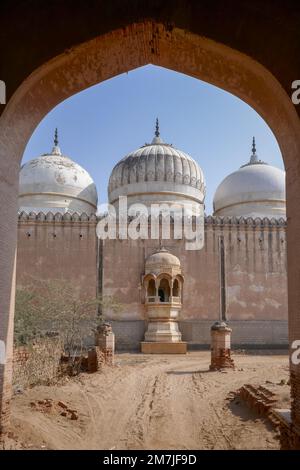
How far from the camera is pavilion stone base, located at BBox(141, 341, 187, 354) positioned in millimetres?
16812

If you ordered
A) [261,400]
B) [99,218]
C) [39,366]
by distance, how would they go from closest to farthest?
[261,400] → [39,366] → [99,218]

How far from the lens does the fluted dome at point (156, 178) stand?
72.1 feet

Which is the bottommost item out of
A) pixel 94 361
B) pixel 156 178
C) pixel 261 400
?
pixel 261 400

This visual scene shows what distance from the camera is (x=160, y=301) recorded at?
18.4 metres

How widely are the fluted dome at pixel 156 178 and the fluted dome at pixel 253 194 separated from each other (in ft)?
4.43

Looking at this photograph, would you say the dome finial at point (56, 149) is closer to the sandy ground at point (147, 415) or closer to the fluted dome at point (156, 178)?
the fluted dome at point (156, 178)

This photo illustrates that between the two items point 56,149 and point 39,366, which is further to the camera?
point 56,149

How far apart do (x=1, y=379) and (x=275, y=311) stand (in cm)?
1555

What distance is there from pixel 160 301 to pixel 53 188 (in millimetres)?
7406

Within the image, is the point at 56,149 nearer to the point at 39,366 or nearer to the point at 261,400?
the point at 39,366

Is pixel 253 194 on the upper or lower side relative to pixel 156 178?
lower

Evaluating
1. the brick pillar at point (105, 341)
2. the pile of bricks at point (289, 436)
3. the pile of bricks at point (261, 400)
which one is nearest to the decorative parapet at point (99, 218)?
the brick pillar at point (105, 341)

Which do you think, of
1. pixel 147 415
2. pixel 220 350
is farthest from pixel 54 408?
pixel 220 350
